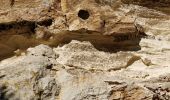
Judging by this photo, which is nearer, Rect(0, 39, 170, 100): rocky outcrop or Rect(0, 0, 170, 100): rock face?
Rect(0, 39, 170, 100): rocky outcrop

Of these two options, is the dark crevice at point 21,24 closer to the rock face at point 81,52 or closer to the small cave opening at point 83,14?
the rock face at point 81,52

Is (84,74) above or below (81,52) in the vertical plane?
below

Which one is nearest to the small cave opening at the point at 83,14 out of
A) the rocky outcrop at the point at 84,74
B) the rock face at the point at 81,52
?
the rock face at the point at 81,52

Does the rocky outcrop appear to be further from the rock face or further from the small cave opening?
the small cave opening

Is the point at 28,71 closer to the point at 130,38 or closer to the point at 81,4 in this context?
the point at 81,4

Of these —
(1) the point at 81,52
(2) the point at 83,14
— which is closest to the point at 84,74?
(1) the point at 81,52

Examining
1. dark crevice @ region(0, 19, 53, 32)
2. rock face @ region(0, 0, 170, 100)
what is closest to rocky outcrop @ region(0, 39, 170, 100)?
rock face @ region(0, 0, 170, 100)

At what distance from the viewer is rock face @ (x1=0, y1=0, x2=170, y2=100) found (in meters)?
7.63

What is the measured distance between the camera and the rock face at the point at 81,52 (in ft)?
25.0

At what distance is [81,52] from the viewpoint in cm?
838

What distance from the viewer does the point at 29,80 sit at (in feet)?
24.5

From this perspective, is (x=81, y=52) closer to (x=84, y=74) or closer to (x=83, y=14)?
(x=84, y=74)

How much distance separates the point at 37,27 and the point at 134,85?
2.19 metres

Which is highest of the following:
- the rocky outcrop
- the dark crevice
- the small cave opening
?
the small cave opening
